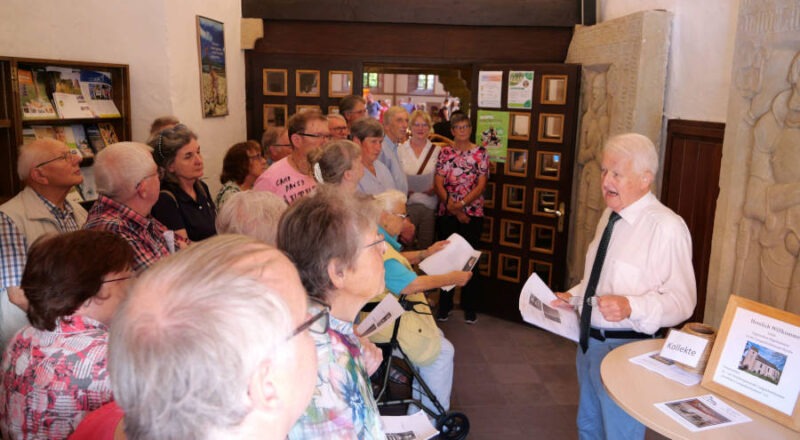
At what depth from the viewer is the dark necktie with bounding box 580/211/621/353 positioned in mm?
2641

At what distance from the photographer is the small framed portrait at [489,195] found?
5.74 metres

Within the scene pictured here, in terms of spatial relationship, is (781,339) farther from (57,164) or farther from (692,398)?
(57,164)

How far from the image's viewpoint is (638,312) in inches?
94.7

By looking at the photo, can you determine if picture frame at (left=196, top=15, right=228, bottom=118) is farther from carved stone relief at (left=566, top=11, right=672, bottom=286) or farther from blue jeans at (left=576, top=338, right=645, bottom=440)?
blue jeans at (left=576, top=338, right=645, bottom=440)

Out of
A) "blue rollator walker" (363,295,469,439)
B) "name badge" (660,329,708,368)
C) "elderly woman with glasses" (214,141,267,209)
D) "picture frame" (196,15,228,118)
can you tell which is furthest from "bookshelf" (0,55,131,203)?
"name badge" (660,329,708,368)

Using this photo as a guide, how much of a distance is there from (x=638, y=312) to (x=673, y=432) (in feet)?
2.10

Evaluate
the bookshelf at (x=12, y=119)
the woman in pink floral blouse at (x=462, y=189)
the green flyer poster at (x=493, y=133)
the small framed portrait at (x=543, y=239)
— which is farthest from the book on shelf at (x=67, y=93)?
the small framed portrait at (x=543, y=239)

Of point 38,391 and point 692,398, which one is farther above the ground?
point 38,391

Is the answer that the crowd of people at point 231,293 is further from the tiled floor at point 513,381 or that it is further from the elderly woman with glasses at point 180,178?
the tiled floor at point 513,381

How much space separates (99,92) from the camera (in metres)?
4.52

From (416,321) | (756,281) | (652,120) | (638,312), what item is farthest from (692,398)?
(652,120)

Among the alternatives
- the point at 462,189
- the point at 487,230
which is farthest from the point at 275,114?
the point at 487,230

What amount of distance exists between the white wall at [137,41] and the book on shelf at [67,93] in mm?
189

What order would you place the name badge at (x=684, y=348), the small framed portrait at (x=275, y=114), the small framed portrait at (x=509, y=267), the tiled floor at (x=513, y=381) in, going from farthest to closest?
the small framed portrait at (x=275, y=114) < the small framed portrait at (x=509, y=267) < the tiled floor at (x=513, y=381) < the name badge at (x=684, y=348)
